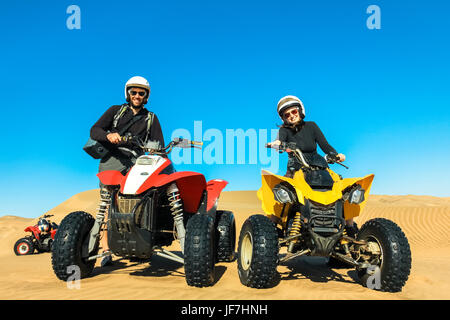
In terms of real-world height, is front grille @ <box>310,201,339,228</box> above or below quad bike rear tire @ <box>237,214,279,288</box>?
above

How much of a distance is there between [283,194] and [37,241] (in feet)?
30.7

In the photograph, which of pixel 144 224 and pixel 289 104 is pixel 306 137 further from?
pixel 144 224

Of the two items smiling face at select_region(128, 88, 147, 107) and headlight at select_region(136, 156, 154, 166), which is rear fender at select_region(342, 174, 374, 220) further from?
smiling face at select_region(128, 88, 147, 107)

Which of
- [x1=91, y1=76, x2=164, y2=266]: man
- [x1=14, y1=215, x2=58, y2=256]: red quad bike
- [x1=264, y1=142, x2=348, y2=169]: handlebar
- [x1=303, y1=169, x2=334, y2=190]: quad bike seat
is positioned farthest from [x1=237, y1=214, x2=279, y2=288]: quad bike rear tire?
[x1=14, y1=215, x2=58, y2=256]: red quad bike

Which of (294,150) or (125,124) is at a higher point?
(125,124)

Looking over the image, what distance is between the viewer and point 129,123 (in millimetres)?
5781

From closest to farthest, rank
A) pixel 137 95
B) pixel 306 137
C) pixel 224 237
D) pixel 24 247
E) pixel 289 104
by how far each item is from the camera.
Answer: pixel 289 104 → pixel 137 95 → pixel 306 137 → pixel 224 237 → pixel 24 247

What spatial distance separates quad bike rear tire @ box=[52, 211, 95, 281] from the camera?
464 centimetres

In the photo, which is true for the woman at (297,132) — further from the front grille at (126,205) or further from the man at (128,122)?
the front grille at (126,205)

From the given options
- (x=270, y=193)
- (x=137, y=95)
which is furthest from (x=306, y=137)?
(x=137, y=95)
